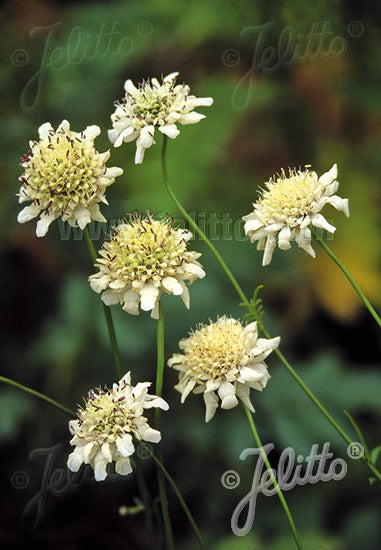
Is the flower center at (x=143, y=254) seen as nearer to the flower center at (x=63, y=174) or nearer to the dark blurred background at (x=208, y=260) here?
the flower center at (x=63, y=174)

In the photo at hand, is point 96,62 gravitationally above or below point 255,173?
above

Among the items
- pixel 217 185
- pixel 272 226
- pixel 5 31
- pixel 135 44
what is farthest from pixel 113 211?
pixel 272 226

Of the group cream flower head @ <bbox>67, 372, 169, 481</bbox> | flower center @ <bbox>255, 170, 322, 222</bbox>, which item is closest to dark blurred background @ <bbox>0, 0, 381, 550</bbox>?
flower center @ <bbox>255, 170, 322, 222</bbox>

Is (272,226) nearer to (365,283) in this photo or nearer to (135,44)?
(365,283)

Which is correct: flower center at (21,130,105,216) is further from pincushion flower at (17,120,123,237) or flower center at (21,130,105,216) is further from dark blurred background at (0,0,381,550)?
dark blurred background at (0,0,381,550)

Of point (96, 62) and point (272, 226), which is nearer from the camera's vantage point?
point (272, 226)

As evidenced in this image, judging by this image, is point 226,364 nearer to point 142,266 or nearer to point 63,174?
point 142,266

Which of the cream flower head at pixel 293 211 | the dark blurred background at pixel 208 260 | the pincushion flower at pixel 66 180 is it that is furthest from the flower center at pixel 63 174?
the dark blurred background at pixel 208 260

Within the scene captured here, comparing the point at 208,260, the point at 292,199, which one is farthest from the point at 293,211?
the point at 208,260
